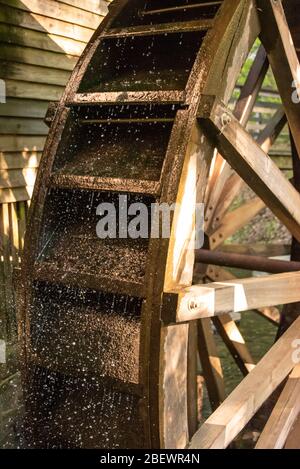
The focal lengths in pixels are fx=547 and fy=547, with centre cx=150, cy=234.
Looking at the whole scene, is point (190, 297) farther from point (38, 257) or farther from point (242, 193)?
point (242, 193)

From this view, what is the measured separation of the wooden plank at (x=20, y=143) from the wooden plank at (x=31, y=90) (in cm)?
39

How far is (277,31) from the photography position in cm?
289

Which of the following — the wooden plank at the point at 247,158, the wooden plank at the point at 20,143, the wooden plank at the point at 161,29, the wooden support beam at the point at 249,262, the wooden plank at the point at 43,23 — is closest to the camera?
the wooden plank at the point at 247,158

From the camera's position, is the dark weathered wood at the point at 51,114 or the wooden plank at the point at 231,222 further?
the wooden plank at the point at 231,222

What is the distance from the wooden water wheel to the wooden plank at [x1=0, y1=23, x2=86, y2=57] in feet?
6.37

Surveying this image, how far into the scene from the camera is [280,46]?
2.92 metres

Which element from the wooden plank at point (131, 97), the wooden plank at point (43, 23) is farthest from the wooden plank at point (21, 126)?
the wooden plank at point (131, 97)

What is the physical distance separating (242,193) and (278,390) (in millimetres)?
9725

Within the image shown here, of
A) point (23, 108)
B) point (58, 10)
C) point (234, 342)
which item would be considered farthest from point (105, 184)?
point (58, 10)

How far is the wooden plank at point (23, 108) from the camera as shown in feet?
16.9

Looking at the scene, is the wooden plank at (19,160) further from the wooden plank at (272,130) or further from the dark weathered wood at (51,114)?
the wooden plank at (272,130)

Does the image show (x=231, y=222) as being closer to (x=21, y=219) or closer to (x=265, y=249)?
(x=265, y=249)

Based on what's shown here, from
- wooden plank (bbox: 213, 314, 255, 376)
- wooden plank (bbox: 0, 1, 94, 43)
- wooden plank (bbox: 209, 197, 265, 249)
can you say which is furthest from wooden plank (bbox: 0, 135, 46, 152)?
wooden plank (bbox: 213, 314, 255, 376)
